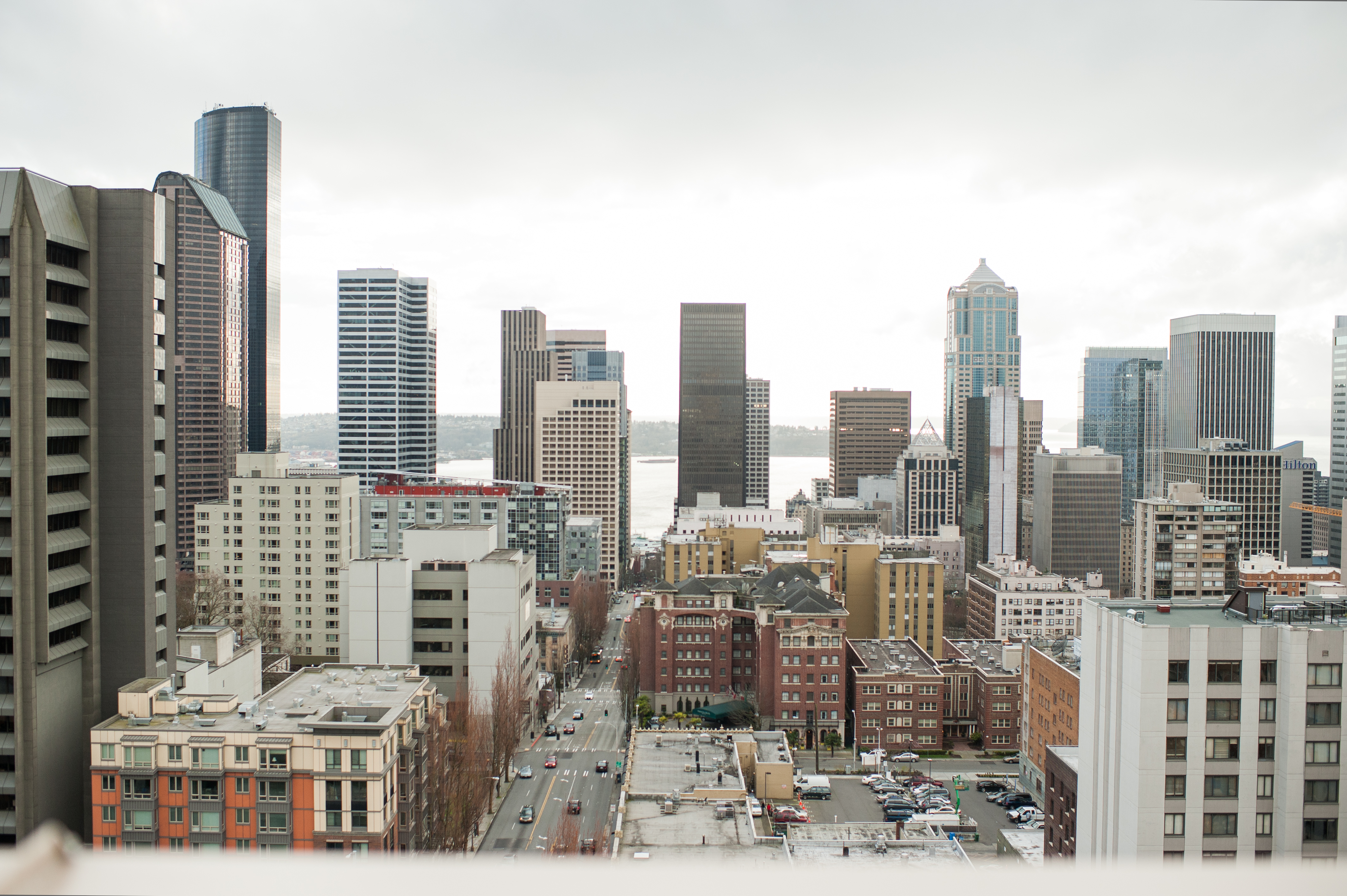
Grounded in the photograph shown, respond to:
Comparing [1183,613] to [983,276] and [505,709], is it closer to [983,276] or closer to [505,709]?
[505,709]

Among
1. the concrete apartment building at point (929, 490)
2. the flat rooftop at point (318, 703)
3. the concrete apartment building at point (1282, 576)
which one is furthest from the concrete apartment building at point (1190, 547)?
the concrete apartment building at point (929, 490)

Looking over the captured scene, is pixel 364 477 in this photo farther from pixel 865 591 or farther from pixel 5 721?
pixel 5 721

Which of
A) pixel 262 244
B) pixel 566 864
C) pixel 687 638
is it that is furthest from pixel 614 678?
pixel 262 244

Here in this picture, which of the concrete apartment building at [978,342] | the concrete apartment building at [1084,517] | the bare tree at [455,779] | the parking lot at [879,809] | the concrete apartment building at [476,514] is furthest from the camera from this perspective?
the concrete apartment building at [978,342]

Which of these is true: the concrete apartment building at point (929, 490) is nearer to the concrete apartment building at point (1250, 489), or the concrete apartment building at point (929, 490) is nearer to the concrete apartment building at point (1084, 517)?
the concrete apartment building at point (1084, 517)

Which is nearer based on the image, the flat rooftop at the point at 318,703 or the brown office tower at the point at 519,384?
the flat rooftop at the point at 318,703

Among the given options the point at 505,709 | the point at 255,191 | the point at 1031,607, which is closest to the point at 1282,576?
the point at 1031,607
